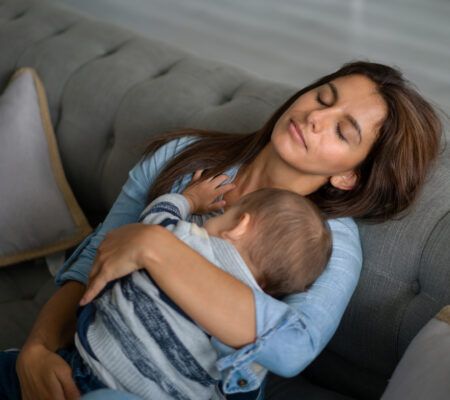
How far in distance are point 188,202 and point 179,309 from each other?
0.26m

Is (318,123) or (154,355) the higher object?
(318,123)

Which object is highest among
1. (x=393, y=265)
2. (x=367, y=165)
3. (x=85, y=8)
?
(x=367, y=165)

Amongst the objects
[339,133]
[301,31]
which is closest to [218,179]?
[339,133]

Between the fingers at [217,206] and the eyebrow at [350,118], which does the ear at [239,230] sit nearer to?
the fingers at [217,206]

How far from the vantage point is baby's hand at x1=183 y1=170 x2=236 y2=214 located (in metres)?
1.29

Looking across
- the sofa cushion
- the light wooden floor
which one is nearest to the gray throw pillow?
the sofa cushion

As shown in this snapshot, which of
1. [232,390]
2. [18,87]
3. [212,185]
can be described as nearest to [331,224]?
[212,185]

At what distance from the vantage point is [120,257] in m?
1.08

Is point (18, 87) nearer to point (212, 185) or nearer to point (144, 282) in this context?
point (212, 185)

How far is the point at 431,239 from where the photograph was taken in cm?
122

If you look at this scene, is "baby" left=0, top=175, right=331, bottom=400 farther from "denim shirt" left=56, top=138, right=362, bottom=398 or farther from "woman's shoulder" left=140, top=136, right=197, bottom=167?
"woman's shoulder" left=140, top=136, right=197, bottom=167

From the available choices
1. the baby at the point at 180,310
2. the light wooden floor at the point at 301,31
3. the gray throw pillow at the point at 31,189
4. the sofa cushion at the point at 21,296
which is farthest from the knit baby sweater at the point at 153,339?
the light wooden floor at the point at 301,31

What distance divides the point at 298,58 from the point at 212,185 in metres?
1.66

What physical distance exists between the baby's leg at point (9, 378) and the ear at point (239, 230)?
53 centimetres
